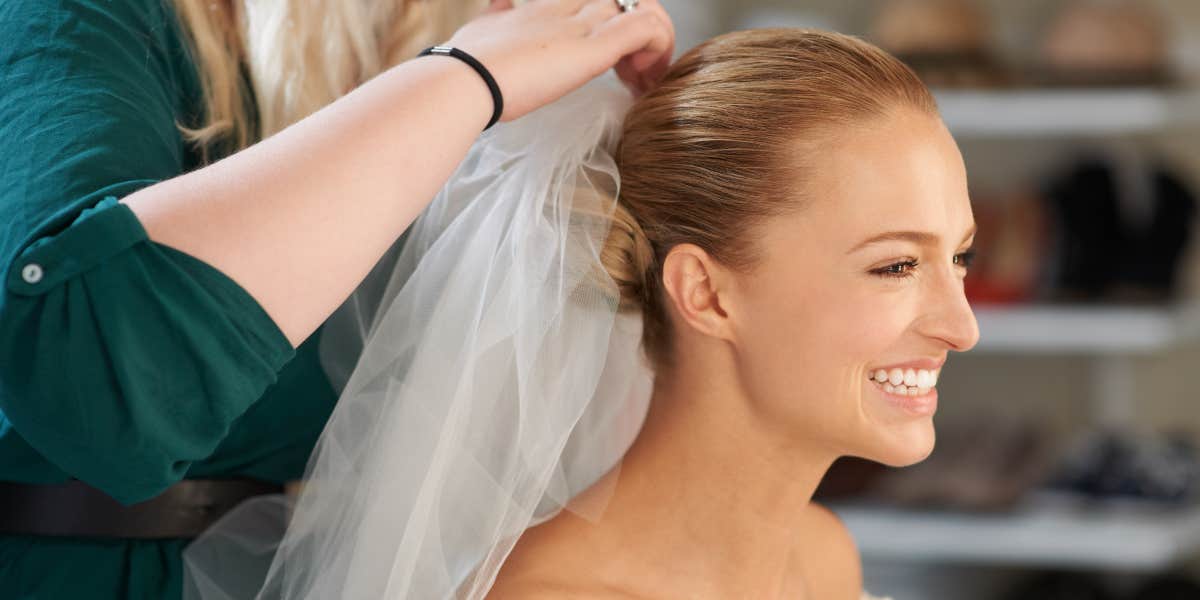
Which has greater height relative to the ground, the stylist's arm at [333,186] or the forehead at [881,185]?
the stylist's arm at [333,186]

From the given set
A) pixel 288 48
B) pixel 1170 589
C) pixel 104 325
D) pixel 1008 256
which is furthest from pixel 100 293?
pixel 1170 589

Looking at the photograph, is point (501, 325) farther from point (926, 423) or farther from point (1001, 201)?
point (1001, 201)

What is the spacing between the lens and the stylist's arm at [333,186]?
27.9 inches

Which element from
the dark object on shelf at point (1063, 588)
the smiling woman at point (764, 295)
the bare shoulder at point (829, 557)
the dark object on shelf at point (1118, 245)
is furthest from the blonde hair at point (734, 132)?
the dark object on shelf at point (1063, 588)

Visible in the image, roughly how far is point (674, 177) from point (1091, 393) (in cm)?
244

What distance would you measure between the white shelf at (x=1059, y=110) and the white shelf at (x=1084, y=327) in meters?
0.38

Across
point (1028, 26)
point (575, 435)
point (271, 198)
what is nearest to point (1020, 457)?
point (1028, 26)

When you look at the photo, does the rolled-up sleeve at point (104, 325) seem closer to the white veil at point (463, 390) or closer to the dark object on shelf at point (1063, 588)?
the white veil at point (463, 390)

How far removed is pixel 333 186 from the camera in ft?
2.41

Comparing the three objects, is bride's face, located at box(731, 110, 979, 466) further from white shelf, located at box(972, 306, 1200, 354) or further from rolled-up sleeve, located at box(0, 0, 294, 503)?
white shelf, located at box(972, 306, 1200, 354)

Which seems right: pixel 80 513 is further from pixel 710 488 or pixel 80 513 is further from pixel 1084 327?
pixel 1084 327

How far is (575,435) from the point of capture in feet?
3.78

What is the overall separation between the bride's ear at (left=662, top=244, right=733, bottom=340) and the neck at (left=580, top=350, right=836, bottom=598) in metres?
0.04

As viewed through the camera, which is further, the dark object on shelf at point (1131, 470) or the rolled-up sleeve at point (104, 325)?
the dark object on shelf at point (1131, 470)
